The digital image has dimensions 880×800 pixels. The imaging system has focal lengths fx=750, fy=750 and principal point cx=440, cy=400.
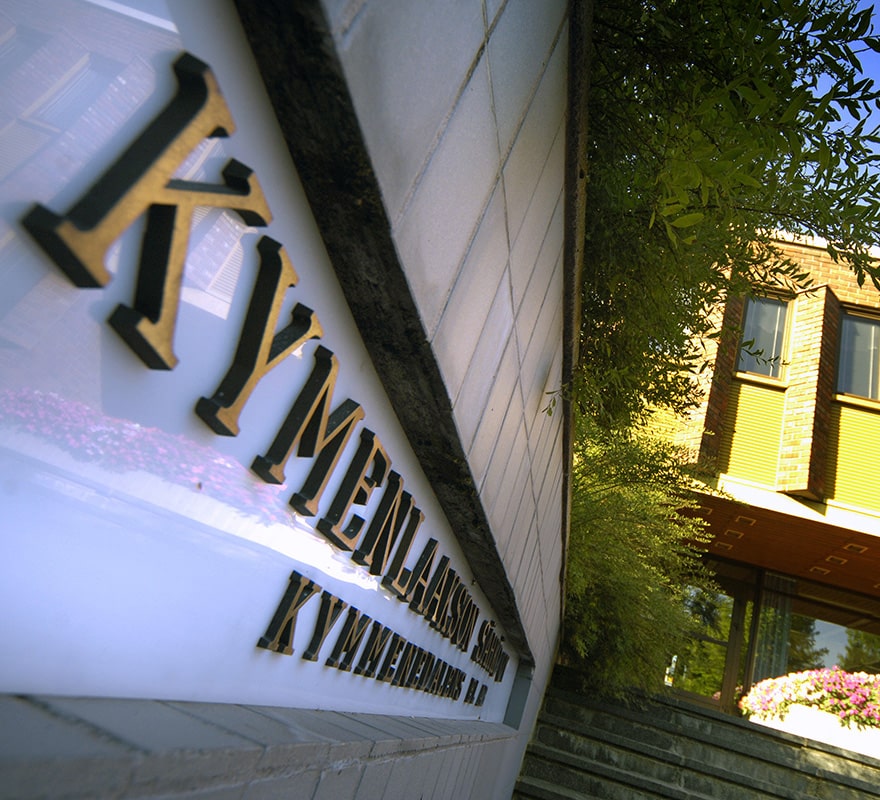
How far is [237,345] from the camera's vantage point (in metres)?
0.86

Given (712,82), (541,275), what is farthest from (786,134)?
(541,275)

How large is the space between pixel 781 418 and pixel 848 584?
3.05 meters

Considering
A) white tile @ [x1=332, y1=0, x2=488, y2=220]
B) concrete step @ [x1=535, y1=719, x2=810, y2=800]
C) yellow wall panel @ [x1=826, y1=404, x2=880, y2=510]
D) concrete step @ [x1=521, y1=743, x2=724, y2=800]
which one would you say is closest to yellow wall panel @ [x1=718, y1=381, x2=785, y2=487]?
yellow wall panel @ [x1=826, y1=404, x2=880, y2=510]

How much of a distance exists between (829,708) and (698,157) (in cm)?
880

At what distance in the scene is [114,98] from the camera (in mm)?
607

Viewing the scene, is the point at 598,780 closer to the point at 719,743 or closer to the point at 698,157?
the point at 719,743

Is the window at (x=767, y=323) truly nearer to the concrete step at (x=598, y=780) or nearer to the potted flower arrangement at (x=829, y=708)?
the potted flower arrangement at (x=829, y=708)

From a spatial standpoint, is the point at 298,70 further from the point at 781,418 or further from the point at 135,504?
the point at 781,418

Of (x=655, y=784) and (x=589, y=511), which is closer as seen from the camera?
(x=589, y=511)

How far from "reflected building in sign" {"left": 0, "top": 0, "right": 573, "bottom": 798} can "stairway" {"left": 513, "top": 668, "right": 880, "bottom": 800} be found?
576 centimetres

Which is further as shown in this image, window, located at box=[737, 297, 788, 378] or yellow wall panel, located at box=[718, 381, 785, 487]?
window, located at box=[737, 297, 788, 378]

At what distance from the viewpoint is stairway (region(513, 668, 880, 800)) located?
6.57 meters

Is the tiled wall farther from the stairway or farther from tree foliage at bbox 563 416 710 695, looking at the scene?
the stairway

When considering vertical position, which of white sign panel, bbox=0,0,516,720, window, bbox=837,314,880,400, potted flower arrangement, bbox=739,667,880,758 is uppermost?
window, bbox=837,314,880,400
